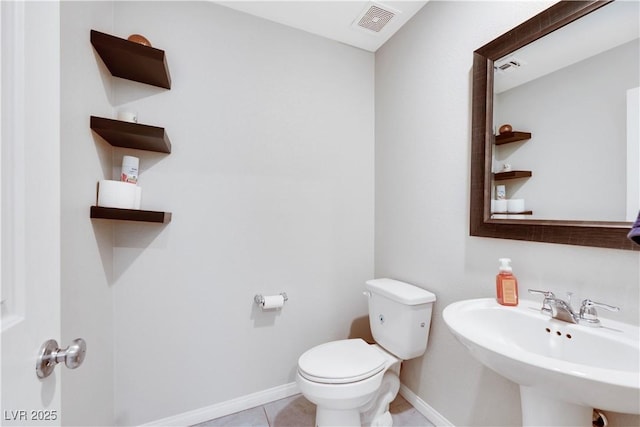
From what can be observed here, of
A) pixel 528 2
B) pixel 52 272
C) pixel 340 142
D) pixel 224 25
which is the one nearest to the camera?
pixel 52 272

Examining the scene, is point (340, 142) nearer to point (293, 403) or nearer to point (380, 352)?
point (380, 352)

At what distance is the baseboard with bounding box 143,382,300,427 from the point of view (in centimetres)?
145

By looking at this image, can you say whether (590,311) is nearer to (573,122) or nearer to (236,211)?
(573,122)

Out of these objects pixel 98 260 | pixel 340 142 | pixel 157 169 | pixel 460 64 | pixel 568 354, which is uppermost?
pixel 460 64

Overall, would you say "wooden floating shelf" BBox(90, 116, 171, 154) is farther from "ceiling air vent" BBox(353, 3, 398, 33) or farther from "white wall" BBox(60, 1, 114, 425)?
"ceiling air vent" BBox(353, 3, 398, 33)

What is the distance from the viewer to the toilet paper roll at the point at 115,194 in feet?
3.76

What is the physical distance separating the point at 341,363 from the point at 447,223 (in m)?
0.87

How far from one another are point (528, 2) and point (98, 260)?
2.03m

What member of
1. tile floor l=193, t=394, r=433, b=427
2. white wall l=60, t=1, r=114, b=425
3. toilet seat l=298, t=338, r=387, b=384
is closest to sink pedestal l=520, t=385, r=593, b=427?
toilet seat l=298, t=338, r=387, b=384

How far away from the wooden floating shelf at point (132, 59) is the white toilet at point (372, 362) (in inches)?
60.1

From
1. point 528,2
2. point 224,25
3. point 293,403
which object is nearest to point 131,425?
point 293,403

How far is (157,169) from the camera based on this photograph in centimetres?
141

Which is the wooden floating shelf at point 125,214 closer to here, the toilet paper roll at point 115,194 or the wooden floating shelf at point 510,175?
the toilet paper roll at point 115,194

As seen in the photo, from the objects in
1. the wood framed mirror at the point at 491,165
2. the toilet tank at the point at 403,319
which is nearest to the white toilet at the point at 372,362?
the toilet tank at the point at 403,319
